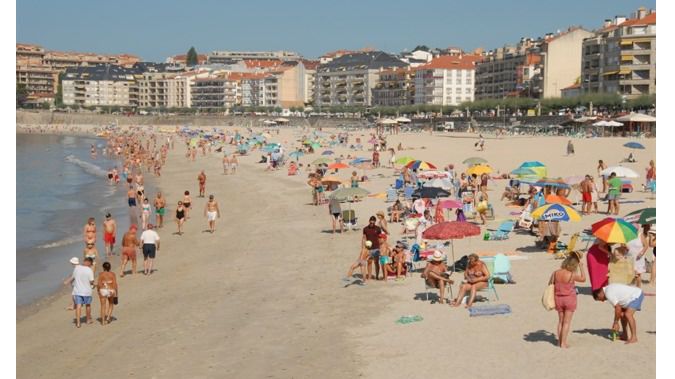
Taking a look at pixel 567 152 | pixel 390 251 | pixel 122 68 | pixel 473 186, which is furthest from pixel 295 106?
pixel 390 251

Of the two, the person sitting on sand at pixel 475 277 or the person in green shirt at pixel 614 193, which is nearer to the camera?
the person sitting on sand at pixel 475 277

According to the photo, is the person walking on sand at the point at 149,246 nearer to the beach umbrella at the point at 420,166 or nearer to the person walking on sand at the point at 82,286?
the person walking on sand at the point at 82,286

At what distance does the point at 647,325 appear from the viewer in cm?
891

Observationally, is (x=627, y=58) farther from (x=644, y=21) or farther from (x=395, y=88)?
(x=395, y=88)

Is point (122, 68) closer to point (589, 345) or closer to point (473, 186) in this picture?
point (473, 186)

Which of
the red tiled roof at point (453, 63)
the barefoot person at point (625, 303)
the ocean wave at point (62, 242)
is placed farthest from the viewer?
the red tiled roof at point (453, 63)

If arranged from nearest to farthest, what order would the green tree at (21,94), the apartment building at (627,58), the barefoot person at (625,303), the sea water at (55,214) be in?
the barefoot person at (625,303), the sea water at (55,214), the apartment building at (627,58), the green tree at (21,94)

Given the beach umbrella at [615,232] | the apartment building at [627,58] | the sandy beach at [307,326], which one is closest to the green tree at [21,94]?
the apartment building at [627,58]

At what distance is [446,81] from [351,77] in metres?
24.0

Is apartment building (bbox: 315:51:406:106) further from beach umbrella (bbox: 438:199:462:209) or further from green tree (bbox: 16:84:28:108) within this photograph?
beach umbrella (bbox: 438:199:462:209)

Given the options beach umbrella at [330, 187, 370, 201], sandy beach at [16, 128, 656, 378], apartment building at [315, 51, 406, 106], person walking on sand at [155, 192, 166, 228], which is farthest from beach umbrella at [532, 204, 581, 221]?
apartment building at [315, 51, 406, 106]

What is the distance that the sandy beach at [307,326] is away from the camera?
8289mm
